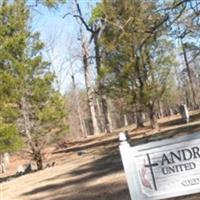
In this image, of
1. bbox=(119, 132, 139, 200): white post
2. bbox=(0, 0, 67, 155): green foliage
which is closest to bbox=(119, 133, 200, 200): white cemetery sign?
bbox=(119, 132, 139, 200): white post

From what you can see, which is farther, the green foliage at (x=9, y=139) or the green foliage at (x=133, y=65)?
the green foliage at (x=133, y=65)

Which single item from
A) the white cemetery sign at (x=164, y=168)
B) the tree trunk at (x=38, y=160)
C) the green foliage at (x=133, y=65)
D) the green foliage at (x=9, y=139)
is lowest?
the white cemetery sign at (x=164, y=168)

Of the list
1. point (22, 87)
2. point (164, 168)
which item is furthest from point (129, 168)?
point (22, 87)

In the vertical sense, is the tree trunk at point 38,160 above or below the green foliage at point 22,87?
below

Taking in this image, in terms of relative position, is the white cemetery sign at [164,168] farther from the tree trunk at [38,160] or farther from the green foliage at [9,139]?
the tree trunk at [38,160]

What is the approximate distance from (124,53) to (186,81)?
4303 centimetres

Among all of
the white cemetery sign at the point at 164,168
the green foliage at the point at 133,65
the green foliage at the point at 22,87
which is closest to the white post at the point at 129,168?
the white cemetery sign at the point at 164,168

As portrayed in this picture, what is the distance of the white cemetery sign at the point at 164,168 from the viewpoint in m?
5.67

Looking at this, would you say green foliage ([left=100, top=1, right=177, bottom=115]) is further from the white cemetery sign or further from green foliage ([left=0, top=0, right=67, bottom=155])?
the white cemetery sign

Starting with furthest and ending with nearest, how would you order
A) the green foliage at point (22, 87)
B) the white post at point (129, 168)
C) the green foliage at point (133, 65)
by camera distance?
the green foliage at point (133, 65) → the green foliage at point (22, 87) → the white post at point (129, 168)

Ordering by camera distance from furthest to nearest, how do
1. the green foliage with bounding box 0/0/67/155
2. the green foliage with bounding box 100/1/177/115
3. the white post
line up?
the green foliage with bounding box 100/1/177/115, the green foliage with bounding box 0/0/67/155, the white post

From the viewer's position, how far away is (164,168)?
18.8 ft

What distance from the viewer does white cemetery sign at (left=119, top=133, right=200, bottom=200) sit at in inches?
223

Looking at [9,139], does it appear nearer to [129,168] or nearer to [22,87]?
[22,87]
